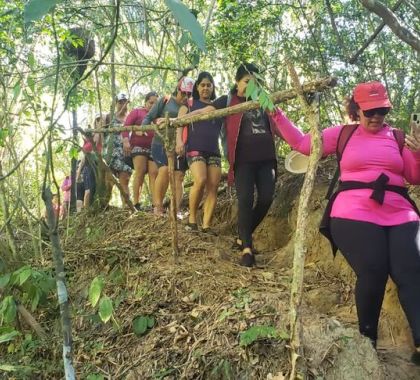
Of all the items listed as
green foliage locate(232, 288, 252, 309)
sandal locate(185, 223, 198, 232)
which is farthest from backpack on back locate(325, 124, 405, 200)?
sandal locate(185, 223, 198, 232)

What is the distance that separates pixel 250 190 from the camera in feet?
16.0

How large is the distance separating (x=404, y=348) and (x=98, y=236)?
3.28 metres

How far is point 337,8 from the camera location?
7.66 metres

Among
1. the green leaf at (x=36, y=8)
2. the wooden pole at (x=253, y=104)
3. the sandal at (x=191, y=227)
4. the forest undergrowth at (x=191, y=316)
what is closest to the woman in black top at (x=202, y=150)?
the sandal at (x=191, y=227)

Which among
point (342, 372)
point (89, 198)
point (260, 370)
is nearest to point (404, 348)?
point (342, 372)

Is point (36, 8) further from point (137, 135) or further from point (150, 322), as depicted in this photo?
point (137, 135)

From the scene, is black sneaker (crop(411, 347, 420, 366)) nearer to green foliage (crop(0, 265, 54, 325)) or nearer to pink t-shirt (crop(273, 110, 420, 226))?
pink t-shirt (crop(273, 110, 420, 226))

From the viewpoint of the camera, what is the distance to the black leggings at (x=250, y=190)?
4859mm

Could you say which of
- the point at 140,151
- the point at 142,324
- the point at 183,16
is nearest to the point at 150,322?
the point at 142,324

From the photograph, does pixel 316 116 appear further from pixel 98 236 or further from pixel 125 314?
pixel 98 236

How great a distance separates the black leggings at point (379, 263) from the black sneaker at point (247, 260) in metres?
1.40

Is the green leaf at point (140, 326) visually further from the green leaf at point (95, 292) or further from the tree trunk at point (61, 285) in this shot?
the tree trunk at point (61, 285)

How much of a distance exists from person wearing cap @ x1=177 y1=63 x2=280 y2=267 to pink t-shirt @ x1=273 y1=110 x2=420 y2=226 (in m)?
1.08

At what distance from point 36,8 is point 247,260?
391 centimetres
